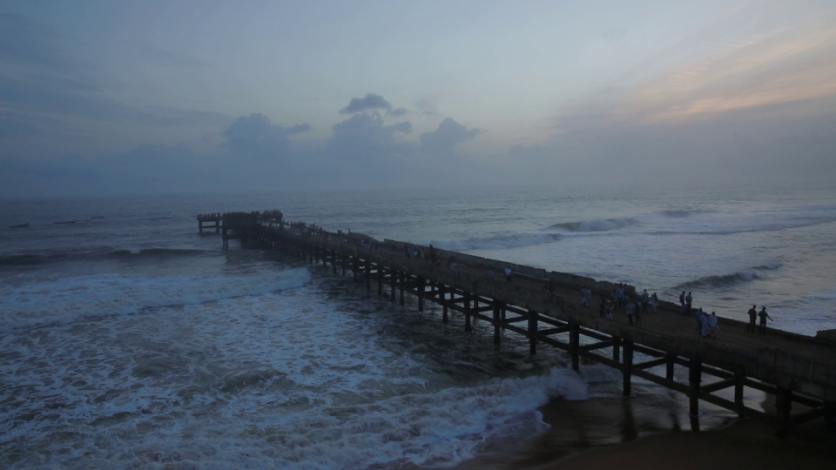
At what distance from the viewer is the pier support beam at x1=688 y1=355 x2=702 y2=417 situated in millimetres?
12648

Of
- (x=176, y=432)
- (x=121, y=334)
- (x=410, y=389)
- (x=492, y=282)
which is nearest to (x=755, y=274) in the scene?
(x=492, y=282)

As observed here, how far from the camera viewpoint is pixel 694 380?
12.9 m

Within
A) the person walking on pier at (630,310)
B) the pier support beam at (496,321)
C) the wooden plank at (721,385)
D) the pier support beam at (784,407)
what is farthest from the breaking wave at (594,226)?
the pier support beam at (784,407)

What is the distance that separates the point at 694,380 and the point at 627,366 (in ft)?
6.29

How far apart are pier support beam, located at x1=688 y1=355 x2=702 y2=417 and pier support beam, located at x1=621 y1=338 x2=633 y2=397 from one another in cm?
163

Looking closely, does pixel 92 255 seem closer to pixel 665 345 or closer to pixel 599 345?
pixel 599 345

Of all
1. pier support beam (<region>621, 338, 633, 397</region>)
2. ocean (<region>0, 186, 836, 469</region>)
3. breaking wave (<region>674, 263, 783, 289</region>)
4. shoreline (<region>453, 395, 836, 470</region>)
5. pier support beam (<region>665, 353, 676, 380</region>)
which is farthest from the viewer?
breaking wave (<region>674, 263, 783, 289</region>)

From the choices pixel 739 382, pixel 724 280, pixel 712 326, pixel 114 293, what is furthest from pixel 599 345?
pixel 114 293

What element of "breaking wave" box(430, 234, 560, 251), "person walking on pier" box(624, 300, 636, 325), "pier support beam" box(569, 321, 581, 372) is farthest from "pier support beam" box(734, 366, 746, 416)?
"breaking wave" box(430, 234, 560, 251)

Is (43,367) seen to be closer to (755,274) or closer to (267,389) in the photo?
(267,389)

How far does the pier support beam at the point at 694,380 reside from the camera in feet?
41.5

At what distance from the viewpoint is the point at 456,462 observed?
37.7ft

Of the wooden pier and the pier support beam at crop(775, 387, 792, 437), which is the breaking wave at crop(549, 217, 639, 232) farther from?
the pier support beam at crop(775, 387, 792, 437)

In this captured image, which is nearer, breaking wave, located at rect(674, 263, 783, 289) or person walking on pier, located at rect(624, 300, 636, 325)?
person walking on pier, located at rect(624, 300, 636, 325)
